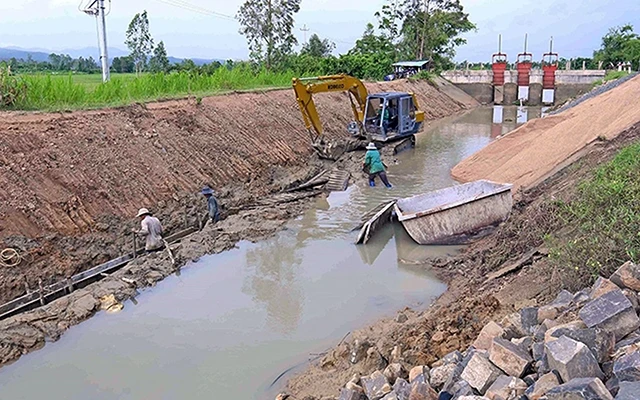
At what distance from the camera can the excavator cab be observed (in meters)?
19.9

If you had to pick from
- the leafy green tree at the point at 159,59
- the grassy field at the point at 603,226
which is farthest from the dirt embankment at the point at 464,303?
the leafy green tree at the point at 159,59

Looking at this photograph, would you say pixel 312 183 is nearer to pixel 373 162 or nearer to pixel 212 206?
pixel 373 162

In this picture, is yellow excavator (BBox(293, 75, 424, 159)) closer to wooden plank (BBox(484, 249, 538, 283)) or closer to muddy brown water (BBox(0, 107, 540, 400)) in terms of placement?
muddy brown water (BBox(0, 107, 540, 400))

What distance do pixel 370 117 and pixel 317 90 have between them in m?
3.67

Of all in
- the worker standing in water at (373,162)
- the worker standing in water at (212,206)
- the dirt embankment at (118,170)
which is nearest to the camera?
the dirt embankment at (118,170)

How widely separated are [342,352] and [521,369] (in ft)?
9.44

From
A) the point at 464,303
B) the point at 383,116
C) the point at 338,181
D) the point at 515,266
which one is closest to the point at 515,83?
the point at 383,116

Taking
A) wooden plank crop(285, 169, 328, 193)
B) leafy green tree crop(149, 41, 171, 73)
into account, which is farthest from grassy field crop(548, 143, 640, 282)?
leafy green tree crop(149, 41, 171, 73)

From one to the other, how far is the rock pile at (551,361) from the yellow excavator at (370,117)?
536 inches

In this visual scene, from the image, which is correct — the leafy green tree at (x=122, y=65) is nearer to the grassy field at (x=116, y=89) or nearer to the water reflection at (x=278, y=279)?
the grassy field at (x=116, y=89)

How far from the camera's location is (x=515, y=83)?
4250cm

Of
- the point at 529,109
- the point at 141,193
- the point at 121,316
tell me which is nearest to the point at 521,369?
the point at 121,316

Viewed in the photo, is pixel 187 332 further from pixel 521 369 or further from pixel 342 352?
pixel 521 369

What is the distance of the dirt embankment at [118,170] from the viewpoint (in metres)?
9.92
